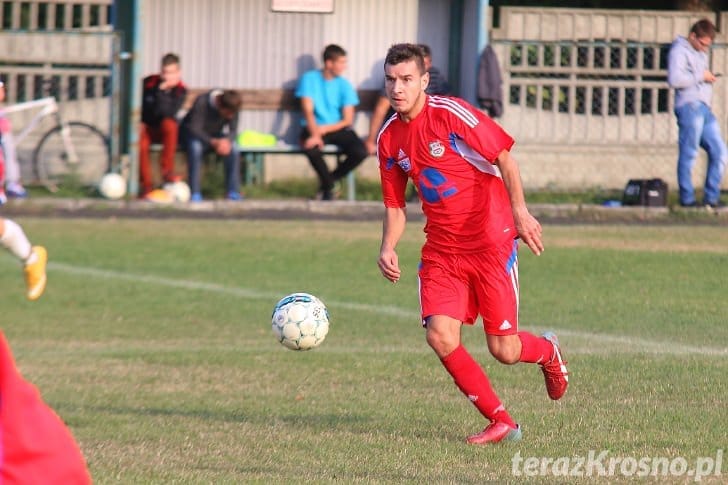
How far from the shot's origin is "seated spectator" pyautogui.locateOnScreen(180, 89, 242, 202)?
58.8 feet

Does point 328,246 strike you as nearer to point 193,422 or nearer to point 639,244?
point 639,244

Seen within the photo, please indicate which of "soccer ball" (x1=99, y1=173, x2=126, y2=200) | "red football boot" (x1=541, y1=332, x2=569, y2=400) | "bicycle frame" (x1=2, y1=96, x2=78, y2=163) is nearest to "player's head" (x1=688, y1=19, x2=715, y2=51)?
"soccer ball" (x1=99, y1=173, x2=126, y2=200)

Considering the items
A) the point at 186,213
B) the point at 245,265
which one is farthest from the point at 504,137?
the point at 186,213

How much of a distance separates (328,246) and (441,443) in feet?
27.9

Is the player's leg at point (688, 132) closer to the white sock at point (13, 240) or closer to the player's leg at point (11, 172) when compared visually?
the player's leg at point (11, 172)

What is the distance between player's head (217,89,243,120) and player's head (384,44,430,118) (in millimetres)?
11345

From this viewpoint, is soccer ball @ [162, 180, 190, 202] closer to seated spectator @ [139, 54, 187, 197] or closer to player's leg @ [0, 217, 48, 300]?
seated spectator @ [139, 54, 187, 197]

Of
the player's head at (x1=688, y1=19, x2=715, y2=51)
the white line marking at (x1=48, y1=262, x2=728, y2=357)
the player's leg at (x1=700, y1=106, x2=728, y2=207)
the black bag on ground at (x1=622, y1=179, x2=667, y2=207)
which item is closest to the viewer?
the white line marking at (x1=48, y1=262, x2=728, y2=357)

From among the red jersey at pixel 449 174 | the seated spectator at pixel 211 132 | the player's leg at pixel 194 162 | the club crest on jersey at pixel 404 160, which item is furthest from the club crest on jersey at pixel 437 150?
the player's leg at pixel 194 162

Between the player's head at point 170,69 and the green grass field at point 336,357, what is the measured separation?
2.61m

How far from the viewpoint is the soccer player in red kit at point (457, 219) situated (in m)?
6.56

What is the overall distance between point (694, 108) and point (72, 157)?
26.7ft

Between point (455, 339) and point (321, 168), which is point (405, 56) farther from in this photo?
point (321, 168)

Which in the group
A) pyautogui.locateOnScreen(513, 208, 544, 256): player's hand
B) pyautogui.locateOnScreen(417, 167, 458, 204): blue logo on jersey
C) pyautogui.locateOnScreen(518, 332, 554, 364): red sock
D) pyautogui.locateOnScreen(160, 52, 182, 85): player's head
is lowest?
pyautogui.locateOnScreen(518, 332, 554, 364): red sock
